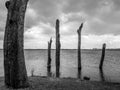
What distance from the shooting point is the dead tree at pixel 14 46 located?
6.91 m

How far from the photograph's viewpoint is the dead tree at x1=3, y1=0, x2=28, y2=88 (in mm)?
6906

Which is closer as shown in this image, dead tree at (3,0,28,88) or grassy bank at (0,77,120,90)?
dead tree at (3,0,28,88)

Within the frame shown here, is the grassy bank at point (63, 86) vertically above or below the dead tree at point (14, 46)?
below

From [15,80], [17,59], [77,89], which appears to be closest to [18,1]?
[17,59]

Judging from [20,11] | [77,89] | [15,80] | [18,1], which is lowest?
[77,89]

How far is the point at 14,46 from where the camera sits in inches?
271

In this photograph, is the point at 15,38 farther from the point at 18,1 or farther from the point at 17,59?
the point at 18,1

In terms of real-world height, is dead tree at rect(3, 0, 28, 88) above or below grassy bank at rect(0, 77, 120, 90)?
above

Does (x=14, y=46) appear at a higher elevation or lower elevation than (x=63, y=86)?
higher

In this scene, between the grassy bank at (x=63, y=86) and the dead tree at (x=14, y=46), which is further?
the grassy bank at (x=63, y=86)

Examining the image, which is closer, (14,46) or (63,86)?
(14,46)

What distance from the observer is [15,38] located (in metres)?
6.91

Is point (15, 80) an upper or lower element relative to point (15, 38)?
lower

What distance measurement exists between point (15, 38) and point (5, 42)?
2.08 ft
